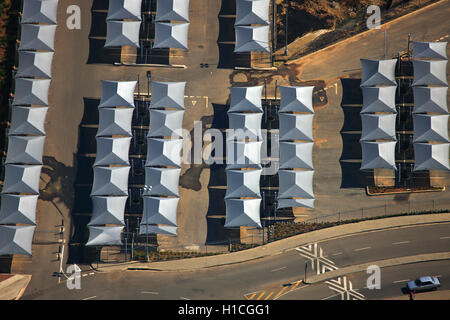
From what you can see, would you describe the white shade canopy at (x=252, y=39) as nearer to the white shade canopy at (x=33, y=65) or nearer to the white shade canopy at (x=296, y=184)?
the white shade canopy at (x=296, y=184)

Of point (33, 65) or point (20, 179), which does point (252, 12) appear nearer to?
point (33, 65)

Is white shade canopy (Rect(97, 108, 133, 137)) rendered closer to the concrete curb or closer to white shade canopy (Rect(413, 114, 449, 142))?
the concrete curb

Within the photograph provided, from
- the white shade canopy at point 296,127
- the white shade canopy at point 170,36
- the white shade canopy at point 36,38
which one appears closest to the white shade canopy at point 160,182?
the white shade canopy at point 296,127

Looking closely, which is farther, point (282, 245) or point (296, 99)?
point (282, 245)

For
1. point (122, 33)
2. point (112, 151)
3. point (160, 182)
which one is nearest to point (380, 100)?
point (160, 182)

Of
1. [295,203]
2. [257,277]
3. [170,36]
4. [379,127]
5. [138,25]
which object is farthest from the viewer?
[138,25]

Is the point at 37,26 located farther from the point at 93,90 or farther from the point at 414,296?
the point at 414,296
